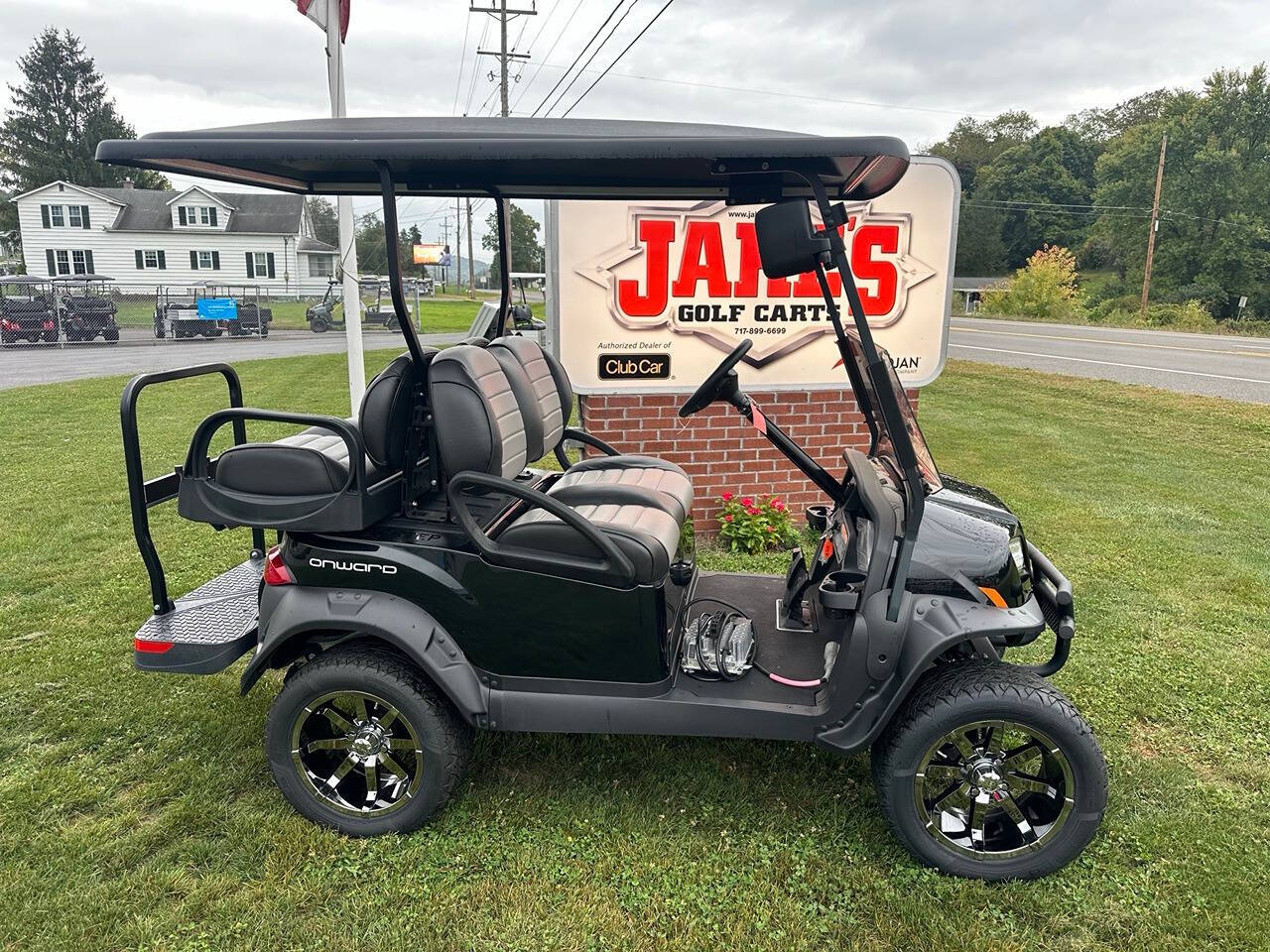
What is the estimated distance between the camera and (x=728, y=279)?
486cm

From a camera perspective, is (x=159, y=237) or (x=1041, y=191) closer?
(x=159, y=237)

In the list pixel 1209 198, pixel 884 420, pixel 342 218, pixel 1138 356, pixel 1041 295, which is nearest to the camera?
pixel 884 420

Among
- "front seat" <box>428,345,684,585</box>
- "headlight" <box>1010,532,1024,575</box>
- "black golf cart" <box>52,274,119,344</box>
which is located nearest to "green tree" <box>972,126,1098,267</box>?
"black golf cart" <box>52,274,119,344</box>

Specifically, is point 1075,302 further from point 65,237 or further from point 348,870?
point 65,237

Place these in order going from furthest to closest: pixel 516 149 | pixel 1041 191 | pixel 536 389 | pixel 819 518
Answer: pixel 1041 191 < pixel 536 389 < pixel 819 518 < pixel 516 149

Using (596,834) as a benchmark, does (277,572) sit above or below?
above

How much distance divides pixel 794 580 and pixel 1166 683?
1.66 m

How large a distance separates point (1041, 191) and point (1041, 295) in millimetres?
26537

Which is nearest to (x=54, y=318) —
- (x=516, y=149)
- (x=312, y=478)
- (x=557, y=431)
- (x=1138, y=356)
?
(x=557, y=431)

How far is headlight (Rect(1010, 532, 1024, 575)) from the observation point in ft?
7.75

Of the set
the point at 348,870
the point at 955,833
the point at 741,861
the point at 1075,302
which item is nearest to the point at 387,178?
the point at 348,870

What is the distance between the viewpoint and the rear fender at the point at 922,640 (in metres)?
2.22

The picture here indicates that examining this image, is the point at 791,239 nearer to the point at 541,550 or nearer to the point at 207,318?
the point at 541,550

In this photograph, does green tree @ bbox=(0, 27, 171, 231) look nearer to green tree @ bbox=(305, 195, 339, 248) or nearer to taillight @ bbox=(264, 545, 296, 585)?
green tree @ bbox=(305, 195, 339, 248)
